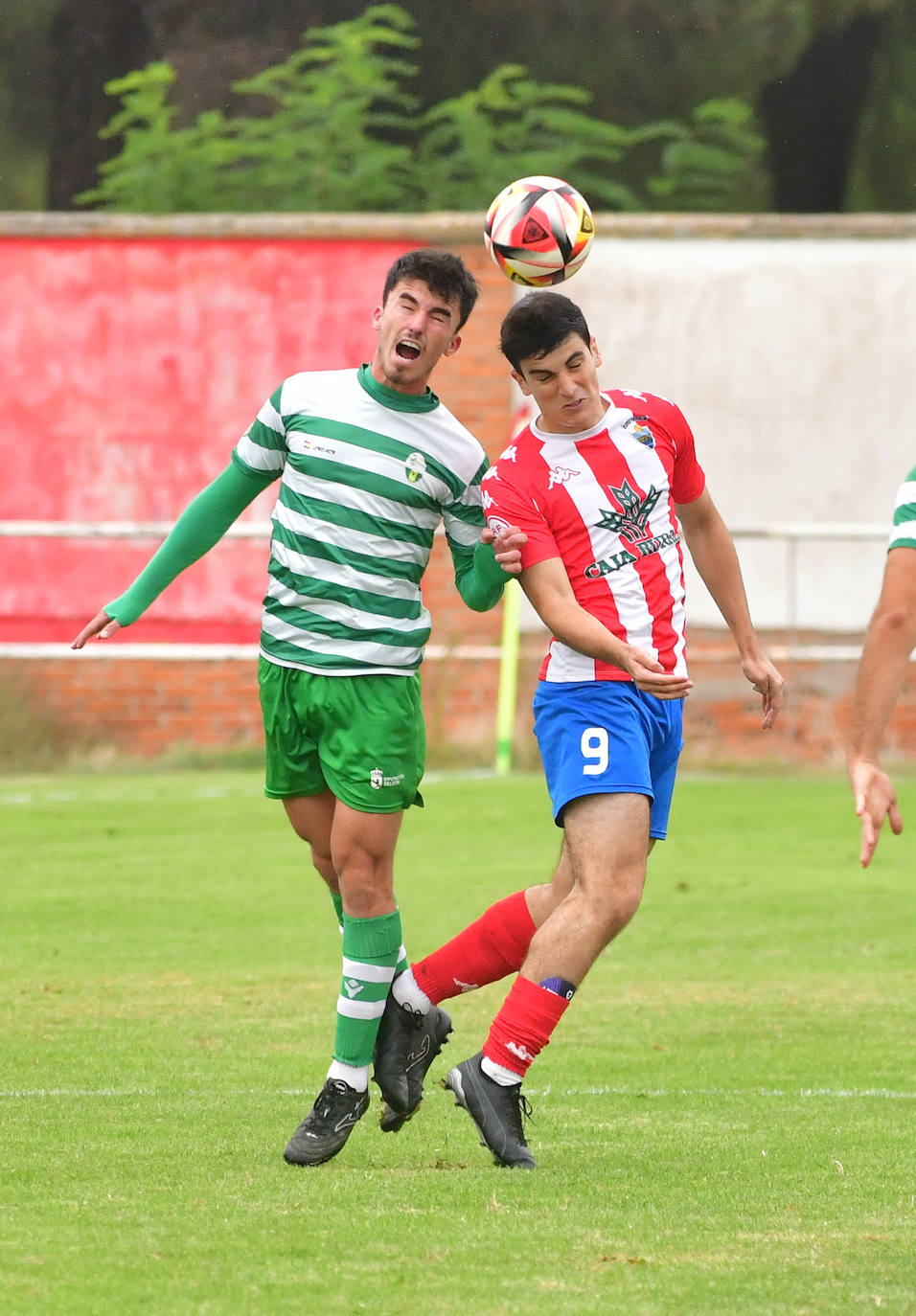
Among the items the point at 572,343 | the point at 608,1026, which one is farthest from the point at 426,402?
the point at 608,1026

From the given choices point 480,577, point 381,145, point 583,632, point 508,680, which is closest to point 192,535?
point 480,577

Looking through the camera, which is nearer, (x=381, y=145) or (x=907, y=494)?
(x=907, y=494)

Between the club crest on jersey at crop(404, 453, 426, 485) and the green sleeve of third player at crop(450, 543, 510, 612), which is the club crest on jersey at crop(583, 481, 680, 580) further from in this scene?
the club crest on jersey at crop(404, 453, 426, 485)

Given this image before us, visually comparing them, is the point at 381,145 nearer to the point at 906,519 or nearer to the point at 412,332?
the point at 412,332

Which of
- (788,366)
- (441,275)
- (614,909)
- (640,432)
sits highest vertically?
(441,275)

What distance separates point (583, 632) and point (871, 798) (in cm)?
129

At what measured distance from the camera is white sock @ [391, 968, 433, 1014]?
220 inches

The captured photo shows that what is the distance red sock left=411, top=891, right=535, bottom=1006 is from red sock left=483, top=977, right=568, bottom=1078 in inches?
22.4

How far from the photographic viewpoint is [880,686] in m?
3.89

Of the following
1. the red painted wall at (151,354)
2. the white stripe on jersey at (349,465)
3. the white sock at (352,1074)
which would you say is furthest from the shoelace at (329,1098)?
the red painted wall at (151,354)

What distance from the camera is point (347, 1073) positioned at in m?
5.24

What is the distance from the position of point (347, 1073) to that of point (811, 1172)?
3.76ft

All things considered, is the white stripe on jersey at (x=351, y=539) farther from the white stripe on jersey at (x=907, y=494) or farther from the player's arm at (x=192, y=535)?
the white stripe on jersey at (x=907, y=494)

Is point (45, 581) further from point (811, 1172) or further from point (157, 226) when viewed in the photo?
point (811, 1172)
